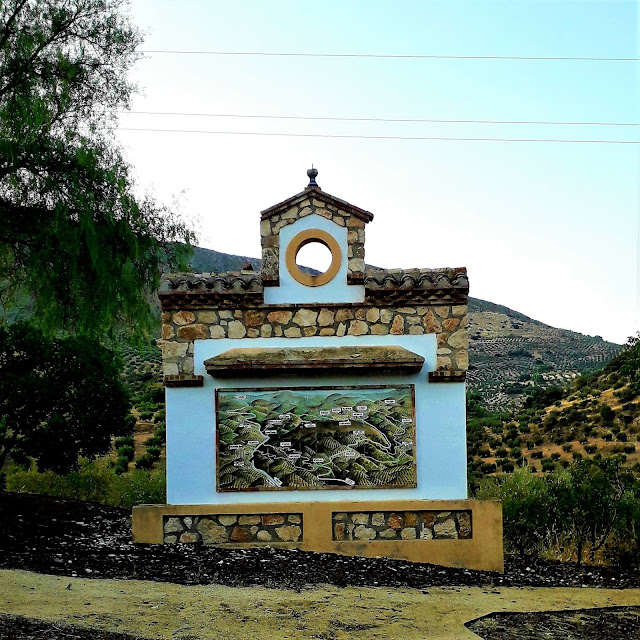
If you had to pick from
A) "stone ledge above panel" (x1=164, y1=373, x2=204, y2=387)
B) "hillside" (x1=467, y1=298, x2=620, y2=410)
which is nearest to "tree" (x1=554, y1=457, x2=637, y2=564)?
"stone ledge above panel" (x1=164, y1=373, x2=204, y2=387)

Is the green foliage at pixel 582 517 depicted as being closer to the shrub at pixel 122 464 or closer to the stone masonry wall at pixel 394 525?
the stone masonry wall at pixel 394 525

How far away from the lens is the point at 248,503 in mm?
11086

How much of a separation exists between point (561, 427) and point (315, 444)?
89.3ft

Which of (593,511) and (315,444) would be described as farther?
(593,511)

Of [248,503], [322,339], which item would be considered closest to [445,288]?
[322,339]

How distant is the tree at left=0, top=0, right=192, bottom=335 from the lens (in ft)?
38.8

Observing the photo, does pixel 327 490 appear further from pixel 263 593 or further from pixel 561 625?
pixel 561 625

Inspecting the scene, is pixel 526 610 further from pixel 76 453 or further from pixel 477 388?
pixel 477 388

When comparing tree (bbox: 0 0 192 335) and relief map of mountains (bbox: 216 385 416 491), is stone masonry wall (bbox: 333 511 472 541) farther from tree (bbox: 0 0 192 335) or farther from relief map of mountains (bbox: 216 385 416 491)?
tree (bbox: 0 0 192 335)

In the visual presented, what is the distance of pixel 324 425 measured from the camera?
1113cm

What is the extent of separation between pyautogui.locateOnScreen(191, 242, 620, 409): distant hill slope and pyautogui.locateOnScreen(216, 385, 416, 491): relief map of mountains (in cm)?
3041

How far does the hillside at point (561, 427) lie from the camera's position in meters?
32.1

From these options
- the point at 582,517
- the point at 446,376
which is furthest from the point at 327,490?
the point at 582,517

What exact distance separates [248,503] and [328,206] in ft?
13.3
